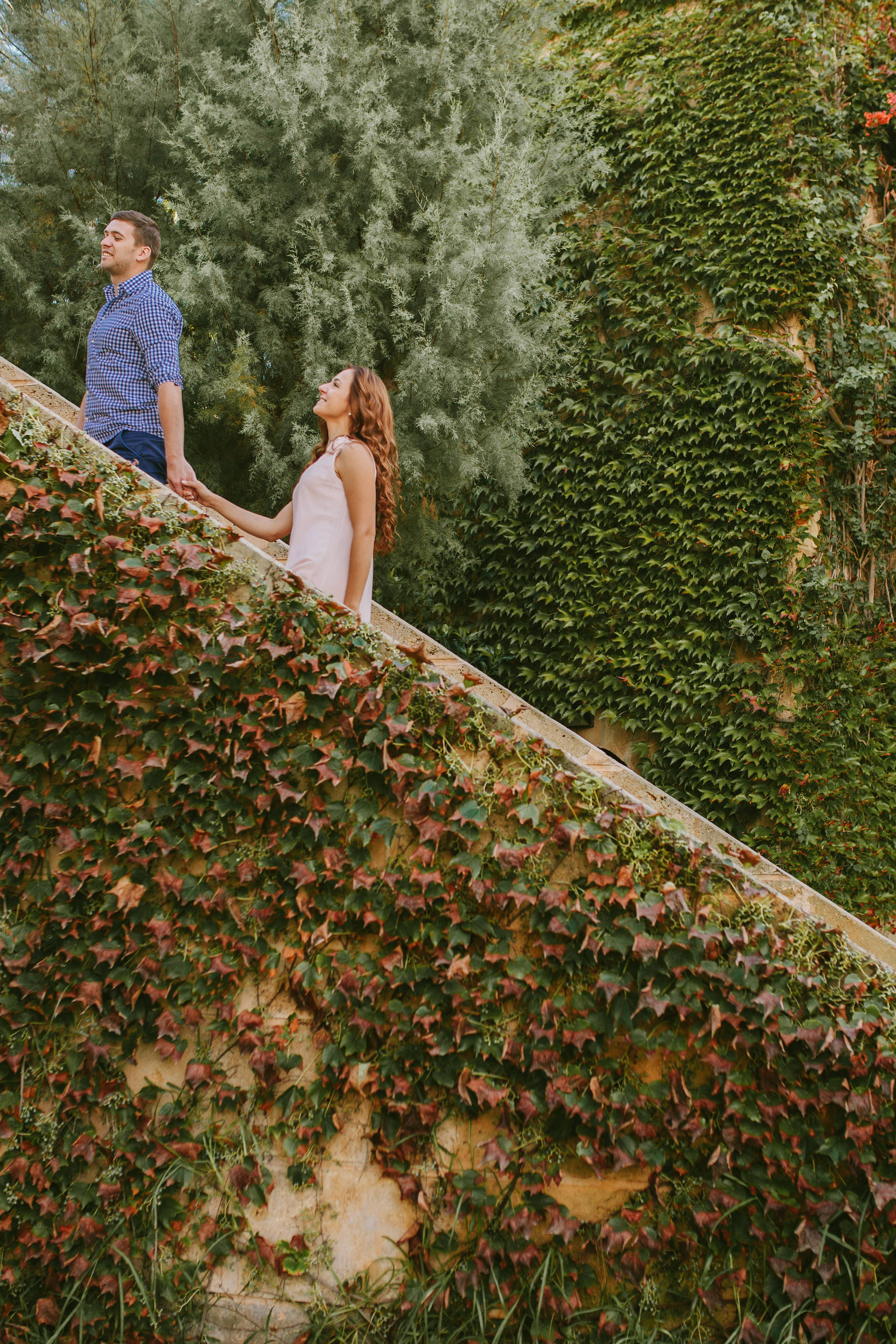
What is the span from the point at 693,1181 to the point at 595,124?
7.21m

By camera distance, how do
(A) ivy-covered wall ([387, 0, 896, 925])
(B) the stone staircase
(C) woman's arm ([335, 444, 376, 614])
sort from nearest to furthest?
(B) the stone staircase, (C) woman's arm ([335, 444, 376, 614]), (A) ivy-covered wall ([387, 0, 896, 925])

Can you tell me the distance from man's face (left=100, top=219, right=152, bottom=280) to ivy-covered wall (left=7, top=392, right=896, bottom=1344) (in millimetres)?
1208

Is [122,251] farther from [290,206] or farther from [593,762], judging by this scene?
[593,762]

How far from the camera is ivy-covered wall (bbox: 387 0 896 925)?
5.46m

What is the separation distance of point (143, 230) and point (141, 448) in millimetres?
1025

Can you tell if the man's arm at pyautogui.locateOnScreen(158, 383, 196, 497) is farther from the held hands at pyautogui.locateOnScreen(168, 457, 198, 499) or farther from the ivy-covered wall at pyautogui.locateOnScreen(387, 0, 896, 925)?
the ivy-covered wall at pyautogui.locateOnScreen(387, 0, 896, 925)

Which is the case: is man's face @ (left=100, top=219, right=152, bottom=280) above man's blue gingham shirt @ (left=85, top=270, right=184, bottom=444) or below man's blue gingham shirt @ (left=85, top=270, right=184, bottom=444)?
above

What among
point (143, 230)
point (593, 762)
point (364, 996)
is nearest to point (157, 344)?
point (143, 230)

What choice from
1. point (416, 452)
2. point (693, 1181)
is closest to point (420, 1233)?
point (693, 1181)

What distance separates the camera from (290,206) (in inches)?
208

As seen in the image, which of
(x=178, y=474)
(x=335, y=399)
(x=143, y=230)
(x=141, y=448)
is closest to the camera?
(x=335, y=399)

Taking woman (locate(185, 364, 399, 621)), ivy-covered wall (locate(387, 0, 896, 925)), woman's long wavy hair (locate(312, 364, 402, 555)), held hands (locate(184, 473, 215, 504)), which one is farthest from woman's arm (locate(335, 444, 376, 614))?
ivy-covered wall (locate(387, 0, 896, 925))

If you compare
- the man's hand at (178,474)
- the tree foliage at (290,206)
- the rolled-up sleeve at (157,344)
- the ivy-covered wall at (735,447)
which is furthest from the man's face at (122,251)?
the ivy-covered wall at (735,447)

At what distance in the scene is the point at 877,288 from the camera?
5.80 metres
